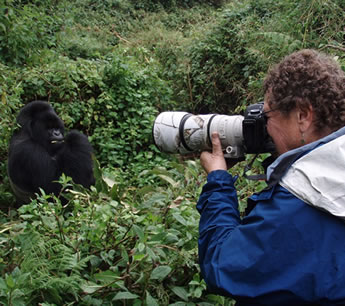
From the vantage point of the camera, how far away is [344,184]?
42.1 inches

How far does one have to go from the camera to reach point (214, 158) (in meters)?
1.63

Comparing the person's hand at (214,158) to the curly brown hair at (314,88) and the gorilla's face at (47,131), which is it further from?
the gorilla's face at (47,131)

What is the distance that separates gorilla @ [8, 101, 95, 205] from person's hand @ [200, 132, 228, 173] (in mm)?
2421

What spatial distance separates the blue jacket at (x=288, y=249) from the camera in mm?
1083

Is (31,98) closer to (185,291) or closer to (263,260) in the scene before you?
(185,291)

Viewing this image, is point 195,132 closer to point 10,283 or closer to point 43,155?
point 10,283

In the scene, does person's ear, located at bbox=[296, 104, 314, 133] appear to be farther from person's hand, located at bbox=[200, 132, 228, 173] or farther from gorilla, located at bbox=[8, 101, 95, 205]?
gorilla, located at bbox=[8, 101, 95, 205]

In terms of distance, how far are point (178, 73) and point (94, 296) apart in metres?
5.36

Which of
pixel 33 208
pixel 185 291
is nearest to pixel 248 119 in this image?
pixel 185 291

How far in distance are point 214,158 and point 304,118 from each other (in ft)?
1.44

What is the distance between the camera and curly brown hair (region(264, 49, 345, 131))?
49.7 inches

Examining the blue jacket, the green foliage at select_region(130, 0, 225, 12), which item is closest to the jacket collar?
the blue jacket

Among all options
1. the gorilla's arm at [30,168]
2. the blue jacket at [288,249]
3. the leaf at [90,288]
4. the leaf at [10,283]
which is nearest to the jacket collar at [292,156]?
the blue jacket at [288,249]

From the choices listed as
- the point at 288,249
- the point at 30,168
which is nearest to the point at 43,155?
the point at 30,168
